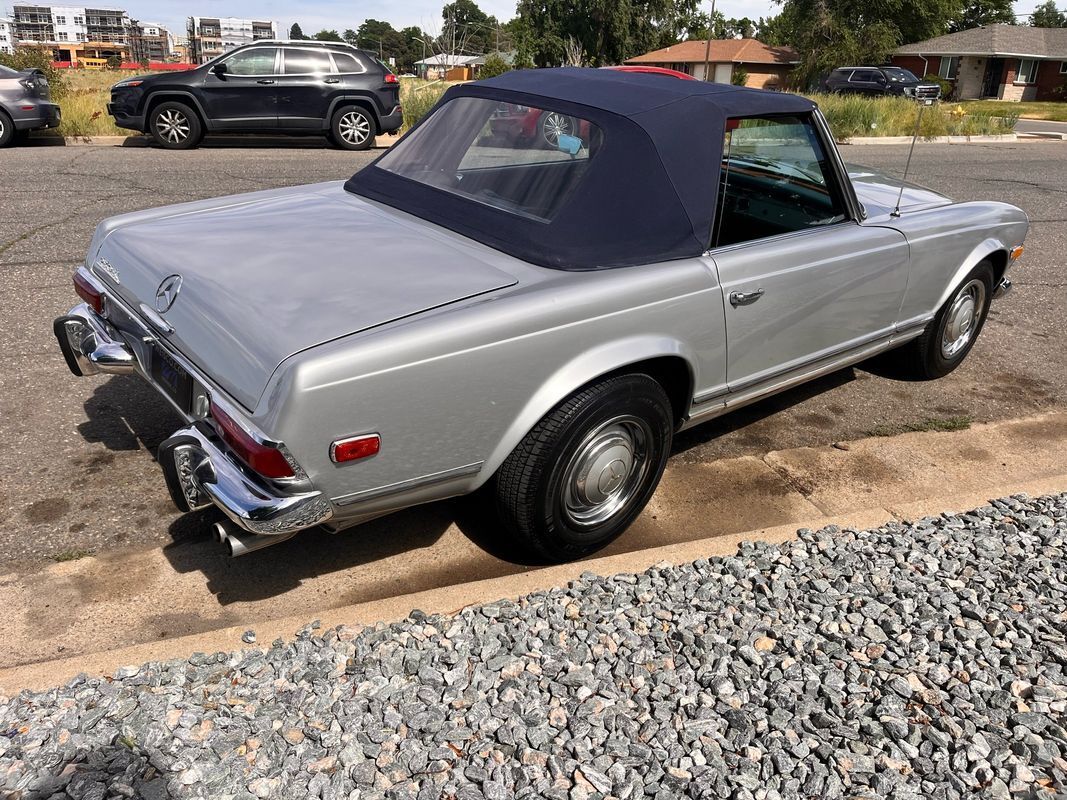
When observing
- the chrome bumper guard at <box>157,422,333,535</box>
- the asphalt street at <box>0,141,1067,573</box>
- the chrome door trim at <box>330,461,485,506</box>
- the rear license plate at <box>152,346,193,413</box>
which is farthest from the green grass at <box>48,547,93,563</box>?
the chrome door trim at <box>330,461,485,506</box>

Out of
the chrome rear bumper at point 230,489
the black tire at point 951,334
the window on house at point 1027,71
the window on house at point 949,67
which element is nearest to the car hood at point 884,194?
the black tire at point 951,334

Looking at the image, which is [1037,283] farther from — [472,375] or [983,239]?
[472,375]

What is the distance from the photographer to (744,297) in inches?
132

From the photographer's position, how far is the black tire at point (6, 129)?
12164 millimetres

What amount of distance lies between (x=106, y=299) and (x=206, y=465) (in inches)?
48.2

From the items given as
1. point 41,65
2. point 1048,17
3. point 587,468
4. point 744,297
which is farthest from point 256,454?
point 1048,17

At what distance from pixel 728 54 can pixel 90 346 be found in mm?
58046

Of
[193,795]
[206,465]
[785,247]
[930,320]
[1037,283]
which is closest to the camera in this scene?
[193,795]

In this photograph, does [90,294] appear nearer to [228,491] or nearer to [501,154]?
[228,491]

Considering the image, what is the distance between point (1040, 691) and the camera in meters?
2.60

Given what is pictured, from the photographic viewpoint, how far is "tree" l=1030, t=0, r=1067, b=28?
7619 cm

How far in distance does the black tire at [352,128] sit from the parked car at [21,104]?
13.1ft

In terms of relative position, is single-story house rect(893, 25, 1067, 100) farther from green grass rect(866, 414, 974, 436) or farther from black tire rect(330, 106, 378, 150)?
green grass rect(866, 414, 974, 436)

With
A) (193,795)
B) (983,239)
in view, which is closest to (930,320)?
(983,239)
